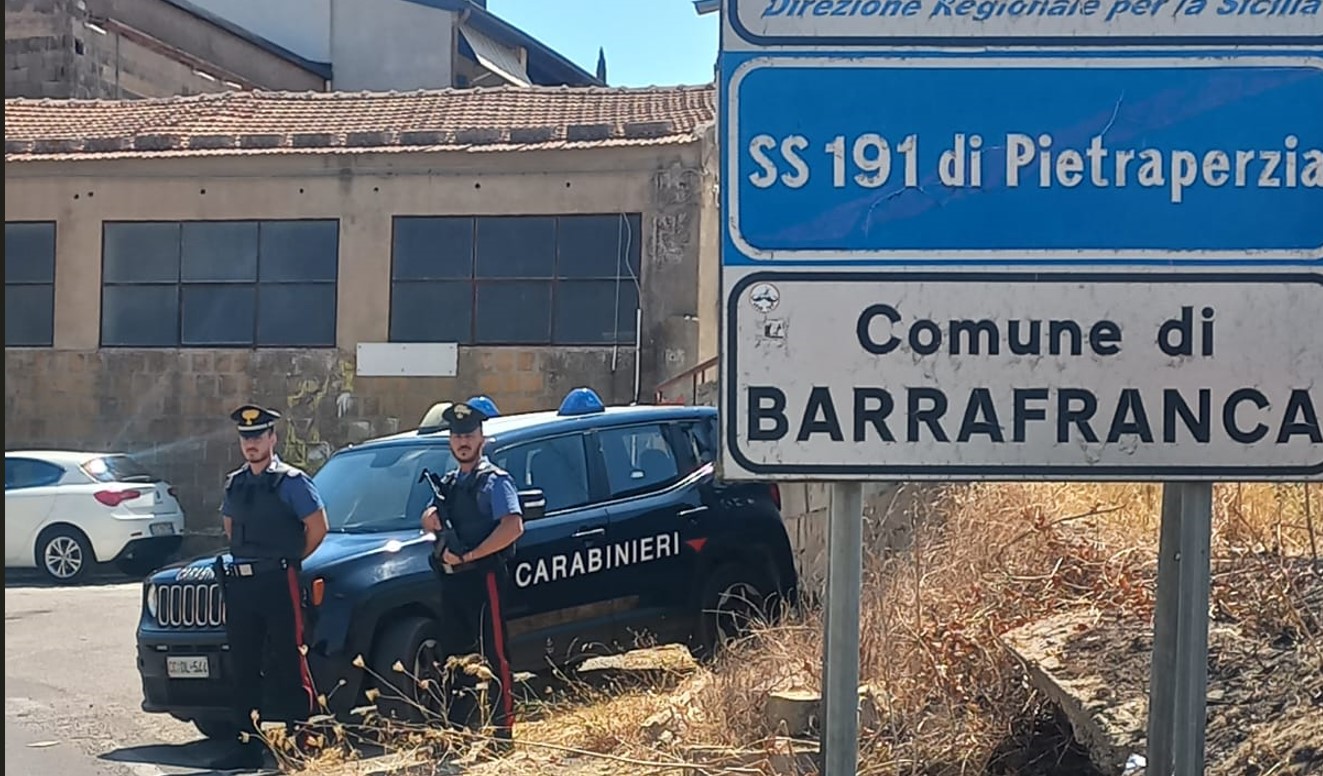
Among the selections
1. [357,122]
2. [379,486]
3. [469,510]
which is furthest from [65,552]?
[469,510]

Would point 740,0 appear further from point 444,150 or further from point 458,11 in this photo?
point 458,11

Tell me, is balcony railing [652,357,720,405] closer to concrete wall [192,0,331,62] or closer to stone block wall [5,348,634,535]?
stone block wall [5,348,634,535]

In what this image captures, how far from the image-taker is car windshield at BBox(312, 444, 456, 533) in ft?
26.6

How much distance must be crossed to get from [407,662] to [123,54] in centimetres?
2254

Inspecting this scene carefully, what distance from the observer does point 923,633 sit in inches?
213

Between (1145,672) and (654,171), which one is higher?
(654,171)

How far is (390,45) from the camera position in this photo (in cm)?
3188

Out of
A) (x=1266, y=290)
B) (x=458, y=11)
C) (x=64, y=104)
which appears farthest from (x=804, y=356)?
(x=458, y=11)

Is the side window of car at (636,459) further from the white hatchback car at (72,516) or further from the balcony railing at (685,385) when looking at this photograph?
the white hatchback car at (72,516)

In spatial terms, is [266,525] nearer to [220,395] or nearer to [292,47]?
[220,395]

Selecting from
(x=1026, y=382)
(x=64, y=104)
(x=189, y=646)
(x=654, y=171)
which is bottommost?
(x=189, y=646)

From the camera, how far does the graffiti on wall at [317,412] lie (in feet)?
62.8

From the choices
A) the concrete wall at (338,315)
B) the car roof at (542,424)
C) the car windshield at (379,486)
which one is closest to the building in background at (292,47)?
the concrete wall at (338,315)

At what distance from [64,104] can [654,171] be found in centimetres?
1027
